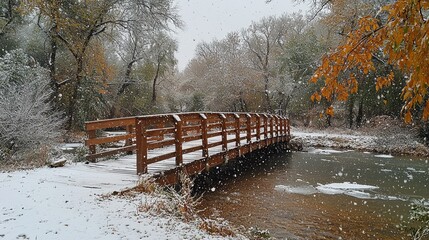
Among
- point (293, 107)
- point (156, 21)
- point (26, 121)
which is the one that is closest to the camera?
point (26, 121)

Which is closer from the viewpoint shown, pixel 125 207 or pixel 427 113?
pixel 427 113

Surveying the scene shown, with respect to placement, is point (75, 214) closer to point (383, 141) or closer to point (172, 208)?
point (172, 208)

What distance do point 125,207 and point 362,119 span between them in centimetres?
3074

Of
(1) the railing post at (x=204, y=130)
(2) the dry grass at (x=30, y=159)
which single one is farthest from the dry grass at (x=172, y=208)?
(2) the dry grass at (x=30, y=159)

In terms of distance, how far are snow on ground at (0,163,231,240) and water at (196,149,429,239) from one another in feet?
8.76

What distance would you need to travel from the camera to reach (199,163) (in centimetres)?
854

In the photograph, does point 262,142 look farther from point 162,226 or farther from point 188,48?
point 188,48

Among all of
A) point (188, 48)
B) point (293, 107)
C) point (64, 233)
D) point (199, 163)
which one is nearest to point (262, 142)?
point (199, 163)

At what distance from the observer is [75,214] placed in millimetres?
4234

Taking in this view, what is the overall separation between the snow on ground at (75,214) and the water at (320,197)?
267 cm

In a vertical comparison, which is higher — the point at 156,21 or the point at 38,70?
the point at 156,21

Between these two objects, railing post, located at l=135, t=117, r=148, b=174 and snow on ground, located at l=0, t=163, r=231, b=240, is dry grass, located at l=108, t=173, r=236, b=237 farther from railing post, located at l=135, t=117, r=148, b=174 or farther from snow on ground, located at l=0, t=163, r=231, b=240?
railing post, located at l=135, t=117, r=148, b=174

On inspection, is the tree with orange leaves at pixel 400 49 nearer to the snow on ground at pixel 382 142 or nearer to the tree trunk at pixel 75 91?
the snow on ground at pixel 382 142

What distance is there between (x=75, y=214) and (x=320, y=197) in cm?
673
